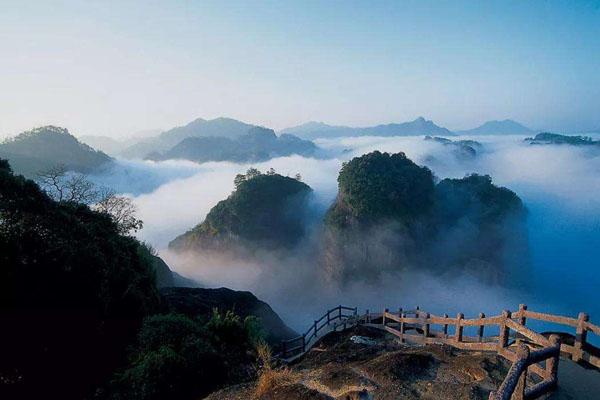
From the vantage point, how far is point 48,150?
371 feet

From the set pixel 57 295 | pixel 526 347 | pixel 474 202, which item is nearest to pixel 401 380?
pixel 526 347

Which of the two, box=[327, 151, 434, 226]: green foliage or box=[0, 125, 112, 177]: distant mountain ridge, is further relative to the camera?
box=[0, 125, 112, 177]: distant mountain ridge

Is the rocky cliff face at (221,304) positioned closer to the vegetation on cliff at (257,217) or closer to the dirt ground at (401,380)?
the dirt ground at (401,380)

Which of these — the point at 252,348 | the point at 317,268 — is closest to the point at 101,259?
the point at 252,348

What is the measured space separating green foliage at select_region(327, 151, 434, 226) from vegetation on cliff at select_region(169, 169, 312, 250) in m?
9.41

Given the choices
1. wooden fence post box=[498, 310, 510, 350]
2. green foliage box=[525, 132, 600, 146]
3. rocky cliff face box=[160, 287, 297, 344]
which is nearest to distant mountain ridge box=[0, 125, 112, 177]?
rocky cliff face box=[160, 287, 297, 344]

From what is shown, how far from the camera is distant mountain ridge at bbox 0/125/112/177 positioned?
10319cm

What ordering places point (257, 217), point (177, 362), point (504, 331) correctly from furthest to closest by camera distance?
point (257, 217) < point (177, 362) < point (504, 331)

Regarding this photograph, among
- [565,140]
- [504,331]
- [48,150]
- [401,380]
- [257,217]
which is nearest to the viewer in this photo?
[401,380]

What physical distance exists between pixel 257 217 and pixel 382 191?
67.4 ft

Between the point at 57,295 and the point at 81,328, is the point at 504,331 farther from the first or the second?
the point at 57,295

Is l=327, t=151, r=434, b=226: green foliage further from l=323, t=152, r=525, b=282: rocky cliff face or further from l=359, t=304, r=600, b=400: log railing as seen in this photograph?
A: l=359, t=304, r=600, b=400: log railing

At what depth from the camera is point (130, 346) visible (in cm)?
1189

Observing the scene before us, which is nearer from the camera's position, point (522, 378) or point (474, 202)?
point (522, 378)
